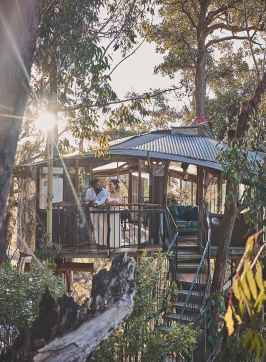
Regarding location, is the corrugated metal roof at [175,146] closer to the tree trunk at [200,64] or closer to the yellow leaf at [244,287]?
the yellow leaf at [244,287]

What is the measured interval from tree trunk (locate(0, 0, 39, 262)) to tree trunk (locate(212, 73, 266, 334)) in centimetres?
327

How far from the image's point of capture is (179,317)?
798cm

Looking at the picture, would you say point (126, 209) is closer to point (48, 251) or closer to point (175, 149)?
point (175, 149)

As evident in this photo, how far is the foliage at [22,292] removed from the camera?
5.43 meters

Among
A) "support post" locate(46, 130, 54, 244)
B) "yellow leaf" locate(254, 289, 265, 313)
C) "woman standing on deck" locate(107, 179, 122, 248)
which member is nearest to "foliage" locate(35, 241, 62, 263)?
"support post" locate(46, 130, 54, 244)

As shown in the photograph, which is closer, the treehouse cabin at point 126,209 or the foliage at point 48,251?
the foliage at point 48,251

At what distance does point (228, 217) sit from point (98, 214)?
3448mm

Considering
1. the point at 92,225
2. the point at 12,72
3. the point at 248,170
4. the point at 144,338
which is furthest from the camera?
the point at 92,225

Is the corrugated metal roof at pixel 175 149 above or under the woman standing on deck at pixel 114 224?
above

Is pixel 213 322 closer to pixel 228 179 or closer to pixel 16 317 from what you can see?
pixel 228 179

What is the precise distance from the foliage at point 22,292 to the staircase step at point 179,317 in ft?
7.74

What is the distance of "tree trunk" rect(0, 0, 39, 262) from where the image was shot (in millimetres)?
4586

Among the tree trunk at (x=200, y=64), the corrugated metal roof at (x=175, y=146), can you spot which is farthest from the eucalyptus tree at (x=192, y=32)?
the corrugated metal roof at (x=175, y=146)

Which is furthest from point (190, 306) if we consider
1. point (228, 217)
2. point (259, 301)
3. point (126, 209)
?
point (259, 301)
